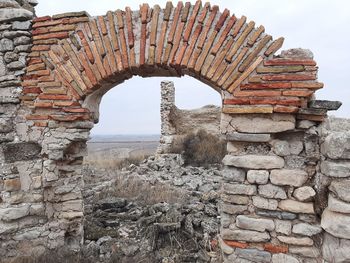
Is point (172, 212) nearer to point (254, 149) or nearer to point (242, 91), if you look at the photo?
point (254, 149)

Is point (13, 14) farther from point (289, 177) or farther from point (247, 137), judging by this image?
point (289, 177)

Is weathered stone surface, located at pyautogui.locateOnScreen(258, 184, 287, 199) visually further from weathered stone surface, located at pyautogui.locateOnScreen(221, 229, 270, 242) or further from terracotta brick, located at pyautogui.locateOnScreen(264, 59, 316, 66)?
terracotta brick, located at pyautogui.locateOnScreen(264, 59, 316, 66)

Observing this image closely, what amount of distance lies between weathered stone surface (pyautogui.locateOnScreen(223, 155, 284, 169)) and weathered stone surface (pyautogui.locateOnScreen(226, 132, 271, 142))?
170mm

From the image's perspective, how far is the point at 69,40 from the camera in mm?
3709

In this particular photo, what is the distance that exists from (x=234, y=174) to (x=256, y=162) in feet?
0.87

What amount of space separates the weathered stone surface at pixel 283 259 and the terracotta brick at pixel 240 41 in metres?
2.04

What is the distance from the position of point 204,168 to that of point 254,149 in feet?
29.1

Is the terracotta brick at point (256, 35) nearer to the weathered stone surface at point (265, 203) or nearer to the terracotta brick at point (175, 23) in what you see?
the terracotta brick at point (175, 23)

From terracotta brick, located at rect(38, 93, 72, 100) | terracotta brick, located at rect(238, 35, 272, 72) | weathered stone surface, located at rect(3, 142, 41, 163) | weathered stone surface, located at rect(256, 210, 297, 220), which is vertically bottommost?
weathered stone surface, located at rect(256, 210, 297, 220)

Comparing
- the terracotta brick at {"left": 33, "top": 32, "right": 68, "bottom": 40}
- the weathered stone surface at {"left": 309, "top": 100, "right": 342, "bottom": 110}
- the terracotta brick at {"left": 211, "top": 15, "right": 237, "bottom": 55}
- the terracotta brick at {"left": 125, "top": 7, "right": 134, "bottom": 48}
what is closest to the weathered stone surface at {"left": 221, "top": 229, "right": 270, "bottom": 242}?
the weathered stone surface at {"left": 309, "top": 100, "right": 342, "bottom": 110}

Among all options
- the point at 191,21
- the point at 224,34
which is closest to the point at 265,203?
the point at 224,34

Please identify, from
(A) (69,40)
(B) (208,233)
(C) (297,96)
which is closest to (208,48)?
(C) (297,96)

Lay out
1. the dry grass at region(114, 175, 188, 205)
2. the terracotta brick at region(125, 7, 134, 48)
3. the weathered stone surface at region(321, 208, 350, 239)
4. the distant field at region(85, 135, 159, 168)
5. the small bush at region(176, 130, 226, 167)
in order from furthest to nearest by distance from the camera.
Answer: the distant field at region(85, 135, 159, 168), the small bush at region(176, 130, 226, 167), the dry grass at region(114, 175, 188, 205), the terracotta brick at region(125, 7, 134, 48), the weathered stone surface at region(321, 208, 350, 239)

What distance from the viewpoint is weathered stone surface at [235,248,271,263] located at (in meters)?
3.05
